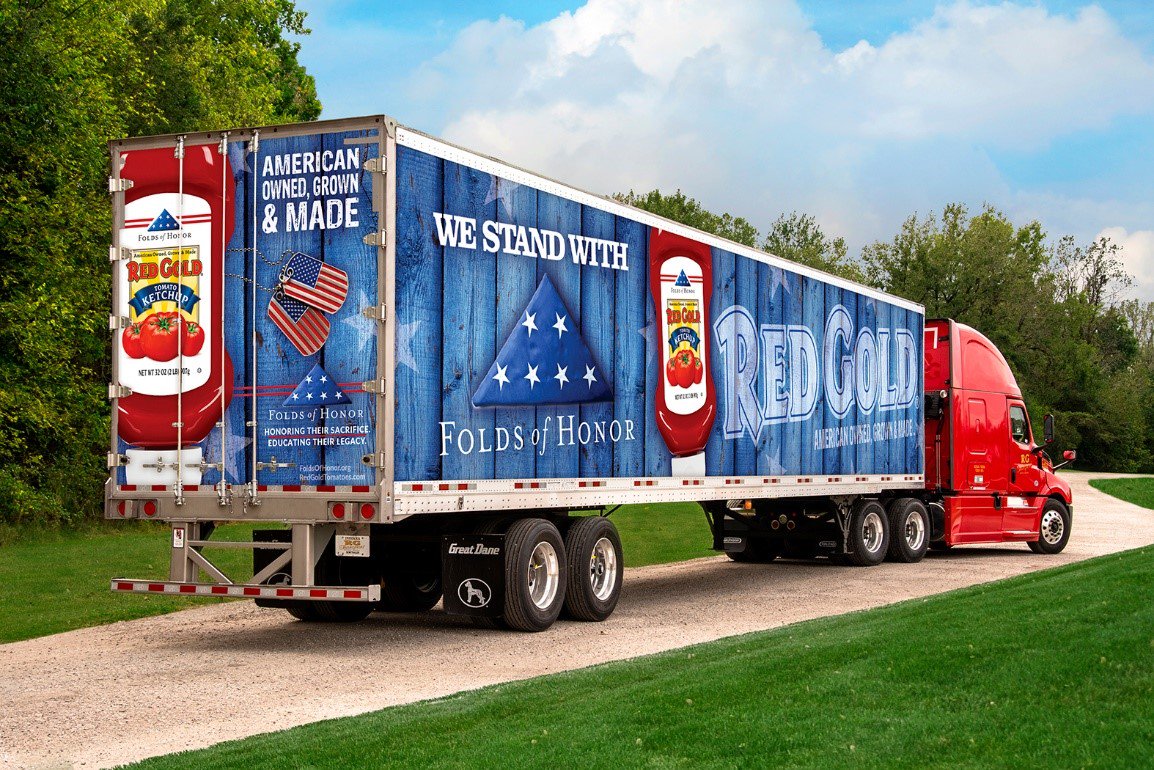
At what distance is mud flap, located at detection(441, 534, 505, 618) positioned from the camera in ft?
40.5

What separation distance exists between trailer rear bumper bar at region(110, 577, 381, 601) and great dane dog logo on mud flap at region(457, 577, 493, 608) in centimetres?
107

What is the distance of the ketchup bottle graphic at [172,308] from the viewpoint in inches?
462

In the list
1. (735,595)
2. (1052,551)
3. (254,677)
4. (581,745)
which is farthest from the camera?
(1052,551)

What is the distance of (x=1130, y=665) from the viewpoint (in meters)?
6.83

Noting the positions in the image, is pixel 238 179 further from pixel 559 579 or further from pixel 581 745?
pixel 581 745

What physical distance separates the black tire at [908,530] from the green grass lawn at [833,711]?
1178 centimetres

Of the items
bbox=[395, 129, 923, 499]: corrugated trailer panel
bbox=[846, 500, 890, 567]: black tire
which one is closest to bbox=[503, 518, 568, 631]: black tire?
bbox=[395, 129, 923, 499]: corrugated trailer panel

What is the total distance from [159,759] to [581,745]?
2.28 metres

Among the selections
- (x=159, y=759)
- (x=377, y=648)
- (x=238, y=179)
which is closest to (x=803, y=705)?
(x=159, y=759)

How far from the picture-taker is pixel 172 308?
1190 cm

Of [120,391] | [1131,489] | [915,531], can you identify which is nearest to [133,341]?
[120,391]

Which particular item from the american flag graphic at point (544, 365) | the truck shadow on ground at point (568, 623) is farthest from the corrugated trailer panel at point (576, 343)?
the truck shadow on ground at point (568, 623)

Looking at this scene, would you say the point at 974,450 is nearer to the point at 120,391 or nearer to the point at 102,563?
the point at 102,563

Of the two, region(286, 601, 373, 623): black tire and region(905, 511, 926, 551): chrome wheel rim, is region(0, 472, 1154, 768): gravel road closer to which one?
region(286, 601, 373, 623): black tire
